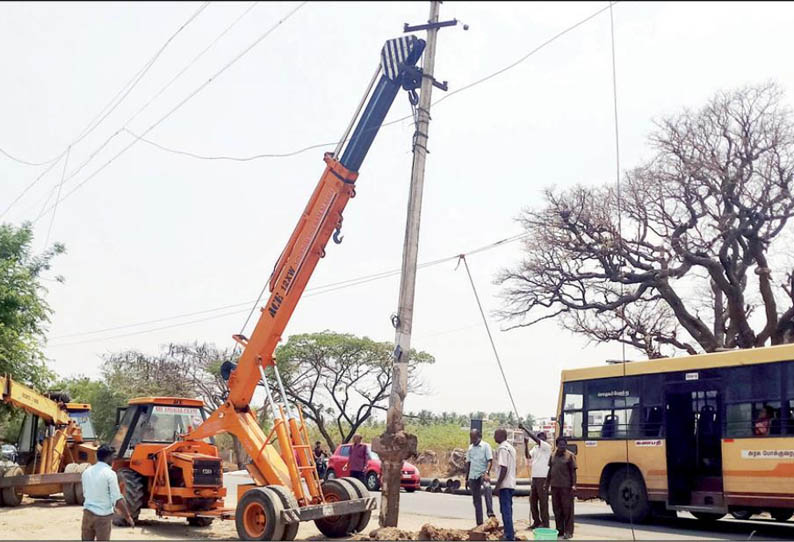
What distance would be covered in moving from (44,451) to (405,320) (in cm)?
1192

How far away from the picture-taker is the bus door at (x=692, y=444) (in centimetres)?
1575

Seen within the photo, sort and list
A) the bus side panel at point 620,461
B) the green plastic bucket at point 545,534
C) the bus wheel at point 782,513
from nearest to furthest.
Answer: the green plastic bucket at point 545,534 < the bus wheel at point 782,513 < the bus side panel at point 620,461

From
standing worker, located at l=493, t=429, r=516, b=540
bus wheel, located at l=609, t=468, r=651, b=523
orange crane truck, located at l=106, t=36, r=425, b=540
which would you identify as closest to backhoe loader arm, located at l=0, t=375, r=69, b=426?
orange crane truck, located at l=106, t=36, r=425, b=540

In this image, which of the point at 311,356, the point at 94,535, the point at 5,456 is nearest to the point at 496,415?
the point at 311,356

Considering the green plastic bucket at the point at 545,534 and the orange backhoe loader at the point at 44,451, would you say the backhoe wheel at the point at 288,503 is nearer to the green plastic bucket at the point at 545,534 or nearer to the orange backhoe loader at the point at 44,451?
the green plastic bucket at the point at 545,534

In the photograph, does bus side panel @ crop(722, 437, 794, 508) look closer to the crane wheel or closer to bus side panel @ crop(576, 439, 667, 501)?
bus side panel @ crop(576, 439, 667, 501)

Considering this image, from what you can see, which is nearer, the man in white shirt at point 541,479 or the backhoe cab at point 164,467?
the man in white shirt at point 541,479

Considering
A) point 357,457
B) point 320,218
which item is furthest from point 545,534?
point 357,457

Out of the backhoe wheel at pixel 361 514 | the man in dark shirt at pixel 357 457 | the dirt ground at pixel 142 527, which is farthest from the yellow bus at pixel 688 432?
the man in dark shirt at pixel 357 457

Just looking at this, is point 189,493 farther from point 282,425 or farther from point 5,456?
point 5,456

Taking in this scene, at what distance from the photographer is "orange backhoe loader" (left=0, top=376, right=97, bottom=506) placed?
18.7 metres

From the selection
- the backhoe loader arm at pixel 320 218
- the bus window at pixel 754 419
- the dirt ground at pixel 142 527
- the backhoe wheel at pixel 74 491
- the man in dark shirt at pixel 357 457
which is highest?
the backhoe loader arm at pixel 320 218

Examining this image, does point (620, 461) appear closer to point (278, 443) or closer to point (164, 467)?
point (278, 443)

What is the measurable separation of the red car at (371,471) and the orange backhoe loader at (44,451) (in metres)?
8.25
